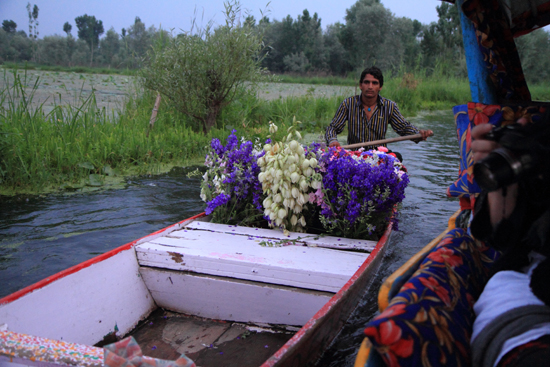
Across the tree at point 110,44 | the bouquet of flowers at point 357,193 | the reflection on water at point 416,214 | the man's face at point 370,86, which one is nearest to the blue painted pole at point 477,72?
the bouquet of flowers at point 357,193

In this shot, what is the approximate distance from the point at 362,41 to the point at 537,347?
1833 inches

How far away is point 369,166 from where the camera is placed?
278cm

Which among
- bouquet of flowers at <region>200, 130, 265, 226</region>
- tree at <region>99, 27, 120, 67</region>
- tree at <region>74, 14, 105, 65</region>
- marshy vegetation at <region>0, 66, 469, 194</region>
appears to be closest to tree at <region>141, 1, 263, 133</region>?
marshy vegetation at <region>0, 66, 469, 194</region>

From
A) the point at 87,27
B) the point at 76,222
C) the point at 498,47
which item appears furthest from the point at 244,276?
the point at 87,27

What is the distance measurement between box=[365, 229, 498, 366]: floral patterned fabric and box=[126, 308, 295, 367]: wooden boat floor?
1.08m

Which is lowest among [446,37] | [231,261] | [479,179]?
[231,261]

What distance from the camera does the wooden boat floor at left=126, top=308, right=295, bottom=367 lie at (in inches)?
83.0

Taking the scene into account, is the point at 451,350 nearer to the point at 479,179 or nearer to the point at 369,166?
the point at 479,179

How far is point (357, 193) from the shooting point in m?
2.83

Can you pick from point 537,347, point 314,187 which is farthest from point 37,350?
point 314,187

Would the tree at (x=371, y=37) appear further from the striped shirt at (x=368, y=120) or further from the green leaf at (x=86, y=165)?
the green leaf at (x=86, y=165)

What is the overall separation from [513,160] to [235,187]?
2106mm

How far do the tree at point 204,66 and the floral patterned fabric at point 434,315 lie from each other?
19.4 ft

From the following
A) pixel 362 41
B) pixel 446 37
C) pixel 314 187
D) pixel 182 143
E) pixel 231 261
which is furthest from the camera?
pixel 362 41
